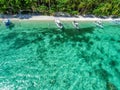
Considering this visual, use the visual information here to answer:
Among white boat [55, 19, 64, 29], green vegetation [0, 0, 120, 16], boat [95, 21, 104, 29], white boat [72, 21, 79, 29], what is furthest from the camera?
boat [95, 21, 104, 29]

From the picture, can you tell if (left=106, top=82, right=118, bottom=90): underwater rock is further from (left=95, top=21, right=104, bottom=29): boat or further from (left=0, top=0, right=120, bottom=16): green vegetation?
(left=0, top=0, right=120, bottom=16): green vegetation

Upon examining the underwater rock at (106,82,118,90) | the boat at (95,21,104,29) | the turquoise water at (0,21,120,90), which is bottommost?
the underwater rock at (106,82,118,90)

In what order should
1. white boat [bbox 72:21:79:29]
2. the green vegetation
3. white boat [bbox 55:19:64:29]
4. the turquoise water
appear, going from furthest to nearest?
white boat [bbox 72:21:79:29], white boat [bbox 55:19:64:29], the green vegetation, the turquoise water

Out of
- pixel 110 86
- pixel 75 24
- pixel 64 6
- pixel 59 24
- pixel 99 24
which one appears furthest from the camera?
pixel 99 24

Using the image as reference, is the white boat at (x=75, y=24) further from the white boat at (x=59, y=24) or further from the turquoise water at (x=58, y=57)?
the white boat at (x=59, y=24)

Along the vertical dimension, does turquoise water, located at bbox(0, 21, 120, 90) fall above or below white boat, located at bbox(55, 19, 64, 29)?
below

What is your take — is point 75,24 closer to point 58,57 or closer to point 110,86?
point 58,57

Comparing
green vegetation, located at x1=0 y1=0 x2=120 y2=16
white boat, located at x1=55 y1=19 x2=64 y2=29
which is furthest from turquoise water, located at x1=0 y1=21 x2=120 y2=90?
green vegetation, located at x1=0 y1=0 x2=120 y2=16

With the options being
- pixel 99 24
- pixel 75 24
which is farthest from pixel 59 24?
pixel 99 24
